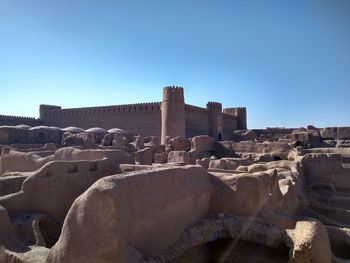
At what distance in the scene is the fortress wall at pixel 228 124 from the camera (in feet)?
142

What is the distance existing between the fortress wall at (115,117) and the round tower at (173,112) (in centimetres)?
543

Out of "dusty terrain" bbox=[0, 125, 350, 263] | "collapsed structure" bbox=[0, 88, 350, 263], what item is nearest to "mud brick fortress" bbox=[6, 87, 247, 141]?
"collapsed structure" bbox=[0, 88, 350, 263]

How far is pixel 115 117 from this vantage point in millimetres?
39094

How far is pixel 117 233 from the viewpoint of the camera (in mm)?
3949

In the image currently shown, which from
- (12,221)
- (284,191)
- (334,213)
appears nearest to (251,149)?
(334,213)

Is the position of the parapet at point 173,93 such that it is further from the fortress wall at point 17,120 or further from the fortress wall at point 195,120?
the fortress wall at point 17,120

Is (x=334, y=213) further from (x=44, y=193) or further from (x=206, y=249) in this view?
(x=44, y=193)

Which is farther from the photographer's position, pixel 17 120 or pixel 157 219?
pixel 17 120

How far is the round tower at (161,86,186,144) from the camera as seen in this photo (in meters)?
29.2

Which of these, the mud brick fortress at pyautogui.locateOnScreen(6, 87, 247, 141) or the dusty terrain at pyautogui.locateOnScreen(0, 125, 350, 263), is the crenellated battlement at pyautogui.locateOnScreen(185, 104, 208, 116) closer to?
the mud brick fortress at pyautogui.locateOnScreen(6, 87, 247, 141)

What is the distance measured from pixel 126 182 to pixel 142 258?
1127mm

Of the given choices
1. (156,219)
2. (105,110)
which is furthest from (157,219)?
(105,110)

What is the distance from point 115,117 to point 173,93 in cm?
1253

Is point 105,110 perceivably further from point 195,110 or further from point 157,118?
point 195,110
